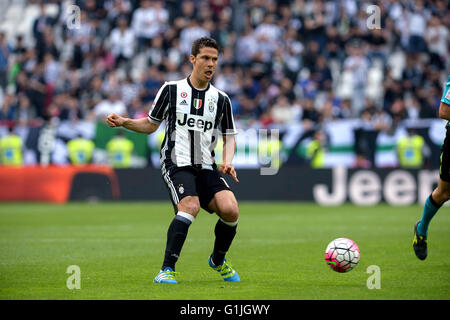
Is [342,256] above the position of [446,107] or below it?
Result: below

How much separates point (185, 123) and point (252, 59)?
52.4ft

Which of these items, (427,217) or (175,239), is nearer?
(175,239)

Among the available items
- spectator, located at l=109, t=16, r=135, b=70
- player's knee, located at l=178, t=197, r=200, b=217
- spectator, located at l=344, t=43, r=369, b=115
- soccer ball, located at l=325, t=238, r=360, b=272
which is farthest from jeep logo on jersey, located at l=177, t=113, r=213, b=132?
spectator, located at l=109, t=16, r=135, b=70

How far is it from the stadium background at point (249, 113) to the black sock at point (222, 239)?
91.7 inches

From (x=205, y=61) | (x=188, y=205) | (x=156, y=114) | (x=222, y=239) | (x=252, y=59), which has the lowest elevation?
(x=222, y=239)

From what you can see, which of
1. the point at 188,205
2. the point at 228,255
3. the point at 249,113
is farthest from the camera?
the point at 249,113

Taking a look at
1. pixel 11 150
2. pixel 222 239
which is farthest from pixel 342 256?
pixel 11 150

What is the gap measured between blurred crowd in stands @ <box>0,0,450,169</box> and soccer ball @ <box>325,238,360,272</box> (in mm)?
13047

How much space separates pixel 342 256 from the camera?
7.76 m

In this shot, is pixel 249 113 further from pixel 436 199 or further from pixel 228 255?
pixel 436 199

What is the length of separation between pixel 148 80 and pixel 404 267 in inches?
607

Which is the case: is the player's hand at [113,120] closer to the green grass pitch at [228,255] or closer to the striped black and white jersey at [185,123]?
the striped black and white jersey at [185,123]
